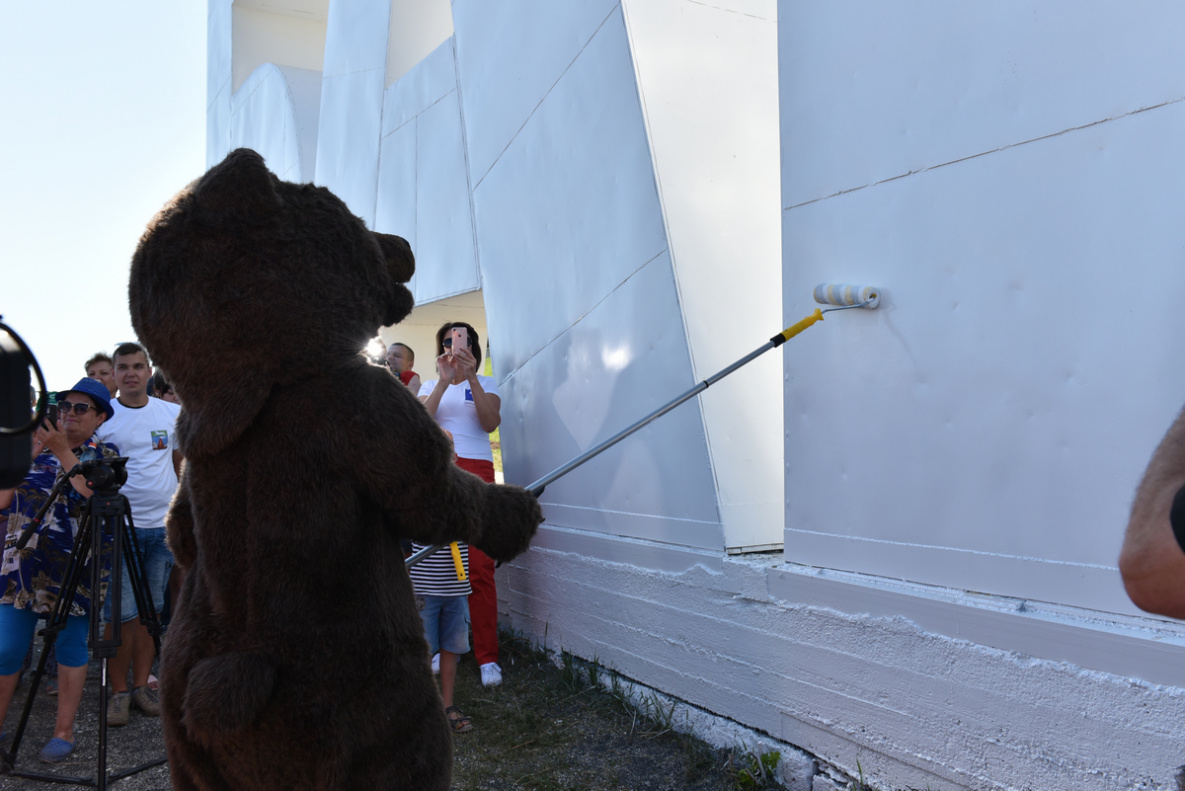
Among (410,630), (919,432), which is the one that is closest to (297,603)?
(410,630)

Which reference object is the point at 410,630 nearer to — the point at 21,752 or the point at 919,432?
the point at 919,432

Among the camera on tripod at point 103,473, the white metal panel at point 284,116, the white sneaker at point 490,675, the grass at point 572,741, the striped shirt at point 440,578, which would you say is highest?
the white metal panel at point 284,116

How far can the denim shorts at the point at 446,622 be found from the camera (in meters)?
3.71

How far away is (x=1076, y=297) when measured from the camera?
6.48 ft

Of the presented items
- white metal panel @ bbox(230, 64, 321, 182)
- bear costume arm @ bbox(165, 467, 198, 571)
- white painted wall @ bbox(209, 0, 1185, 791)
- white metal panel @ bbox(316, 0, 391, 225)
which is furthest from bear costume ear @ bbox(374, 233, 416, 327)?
Answer: white metal panel @ bbox(230, 64, 321, 182)

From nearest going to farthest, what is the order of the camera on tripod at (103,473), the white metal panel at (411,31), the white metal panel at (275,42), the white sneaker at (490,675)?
the camera on tripod at (103,473)
the white sneaker at (490,675)
the white metal panel at (411,31)
the white metal panel at (275,42)

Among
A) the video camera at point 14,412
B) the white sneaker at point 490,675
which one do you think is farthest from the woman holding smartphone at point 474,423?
the video camera at point 14,412

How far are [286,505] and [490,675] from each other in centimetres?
259

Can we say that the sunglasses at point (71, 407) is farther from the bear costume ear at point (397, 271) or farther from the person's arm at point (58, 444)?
the bear costume ear at point (397, 271)

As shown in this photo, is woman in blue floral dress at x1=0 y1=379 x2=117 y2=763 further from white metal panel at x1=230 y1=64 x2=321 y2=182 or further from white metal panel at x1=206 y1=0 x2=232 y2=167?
white metal panel at x1=206 y1=0 x2=232 y2=167

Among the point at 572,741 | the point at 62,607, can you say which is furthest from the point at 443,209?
the point at 572,741

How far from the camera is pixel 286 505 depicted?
173 cm

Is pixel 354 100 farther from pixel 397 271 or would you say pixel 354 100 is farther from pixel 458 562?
pixel 397 271

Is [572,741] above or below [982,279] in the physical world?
below
